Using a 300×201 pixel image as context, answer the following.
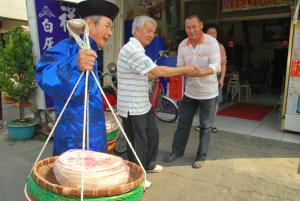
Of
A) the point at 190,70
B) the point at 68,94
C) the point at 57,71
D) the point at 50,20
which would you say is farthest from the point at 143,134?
the point at 50,20

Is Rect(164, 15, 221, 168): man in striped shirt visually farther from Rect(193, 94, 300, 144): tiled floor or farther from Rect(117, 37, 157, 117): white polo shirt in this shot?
Rect(193, 94, 300, 144): tiled floor

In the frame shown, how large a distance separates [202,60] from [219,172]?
1.47 m

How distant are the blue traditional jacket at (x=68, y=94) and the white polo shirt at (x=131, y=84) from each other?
1005mm

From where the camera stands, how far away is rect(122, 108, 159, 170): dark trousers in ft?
10.8

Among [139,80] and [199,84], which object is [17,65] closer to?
[139,80]

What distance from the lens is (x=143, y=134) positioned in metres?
3.38

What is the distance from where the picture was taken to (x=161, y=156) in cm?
446

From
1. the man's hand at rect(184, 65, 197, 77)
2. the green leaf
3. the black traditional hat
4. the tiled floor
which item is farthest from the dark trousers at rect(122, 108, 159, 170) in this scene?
the tiled floor

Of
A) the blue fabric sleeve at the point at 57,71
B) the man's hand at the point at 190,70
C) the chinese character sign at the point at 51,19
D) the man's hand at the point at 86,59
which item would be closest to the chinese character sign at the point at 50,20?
the chinese character sign at the point at 51,19

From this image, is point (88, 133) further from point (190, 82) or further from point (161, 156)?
point (161, 156)

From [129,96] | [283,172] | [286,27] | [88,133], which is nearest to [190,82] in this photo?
[129,96]

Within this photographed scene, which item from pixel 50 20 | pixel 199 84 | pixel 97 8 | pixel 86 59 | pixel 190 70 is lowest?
pixel 199 84

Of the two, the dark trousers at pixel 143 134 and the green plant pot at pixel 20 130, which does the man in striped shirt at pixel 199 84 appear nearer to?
the dark trousers at pixel 143 134

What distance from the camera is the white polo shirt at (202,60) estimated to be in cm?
375
